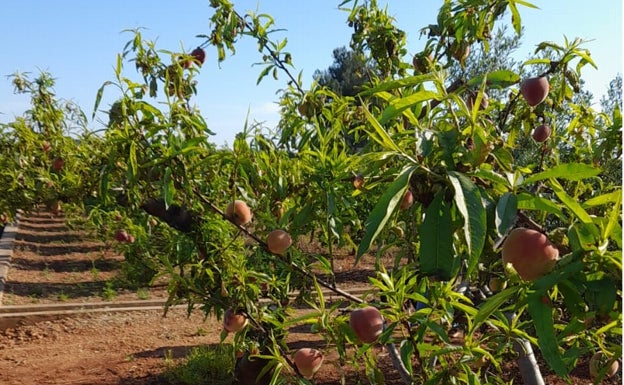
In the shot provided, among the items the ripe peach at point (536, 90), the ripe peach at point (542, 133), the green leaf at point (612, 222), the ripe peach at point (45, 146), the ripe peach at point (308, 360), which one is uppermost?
the ripe peach at point (45, 146)

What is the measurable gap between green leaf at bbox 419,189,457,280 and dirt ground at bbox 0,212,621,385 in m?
1.32

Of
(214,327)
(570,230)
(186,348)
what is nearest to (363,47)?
(570,230)

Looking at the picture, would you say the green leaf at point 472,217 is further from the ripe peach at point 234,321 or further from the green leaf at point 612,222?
the ripe peach at point 234,321

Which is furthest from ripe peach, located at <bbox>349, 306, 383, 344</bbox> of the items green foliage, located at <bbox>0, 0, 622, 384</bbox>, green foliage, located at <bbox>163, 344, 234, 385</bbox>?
green foliage, located at <bbox>163, 344, 234, 385</bbox>

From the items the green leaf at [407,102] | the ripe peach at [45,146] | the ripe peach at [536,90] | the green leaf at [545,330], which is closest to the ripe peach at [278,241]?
the ripe peach at [536,90]

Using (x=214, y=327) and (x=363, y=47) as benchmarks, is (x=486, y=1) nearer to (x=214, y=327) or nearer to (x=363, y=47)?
(x=363, y=47)

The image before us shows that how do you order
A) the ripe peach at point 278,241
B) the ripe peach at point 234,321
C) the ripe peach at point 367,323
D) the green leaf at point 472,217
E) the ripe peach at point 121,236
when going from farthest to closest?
the ripe peach at point 121,236
the ripe peach at point 234,321
the ripe peach at point 278,241
the ripe peach at point 367,323
the green leaf at point 472,217

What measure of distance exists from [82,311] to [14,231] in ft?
17.0

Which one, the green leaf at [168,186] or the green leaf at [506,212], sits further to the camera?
the green leaf at [168,186]

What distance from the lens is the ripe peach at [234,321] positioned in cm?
220

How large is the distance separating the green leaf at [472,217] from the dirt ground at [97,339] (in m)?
1.40

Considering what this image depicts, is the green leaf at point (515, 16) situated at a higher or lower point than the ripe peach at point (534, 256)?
higher

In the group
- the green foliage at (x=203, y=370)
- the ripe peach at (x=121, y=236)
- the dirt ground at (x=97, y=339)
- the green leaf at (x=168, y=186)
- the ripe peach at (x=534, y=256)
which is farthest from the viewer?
the ripe peach at (x=121, y=236)

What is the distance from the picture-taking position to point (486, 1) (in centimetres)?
173
